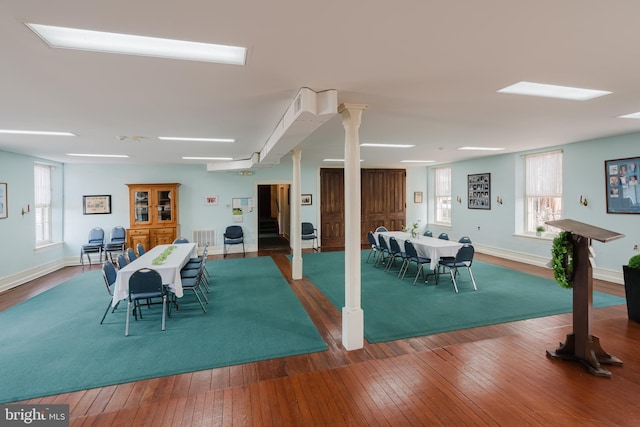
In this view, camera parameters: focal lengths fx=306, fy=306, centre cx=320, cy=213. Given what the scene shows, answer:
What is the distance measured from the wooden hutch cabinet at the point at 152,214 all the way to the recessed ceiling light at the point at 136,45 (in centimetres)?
696

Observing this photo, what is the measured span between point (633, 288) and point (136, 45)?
6.00m

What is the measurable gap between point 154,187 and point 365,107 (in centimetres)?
709

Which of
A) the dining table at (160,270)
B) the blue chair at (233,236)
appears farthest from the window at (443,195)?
the dining table at (160,270)

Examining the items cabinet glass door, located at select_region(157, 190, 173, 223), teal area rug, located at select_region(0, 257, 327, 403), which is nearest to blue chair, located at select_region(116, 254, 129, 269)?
teal area rug, located at select_region(0, 257, 327, 403)

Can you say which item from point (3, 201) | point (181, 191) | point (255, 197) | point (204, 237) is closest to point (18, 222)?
point (3, 201)

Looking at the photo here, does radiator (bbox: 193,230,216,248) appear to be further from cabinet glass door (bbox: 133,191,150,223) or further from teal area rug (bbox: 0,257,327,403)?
teal area rug (bbox: 0,257,327,403)

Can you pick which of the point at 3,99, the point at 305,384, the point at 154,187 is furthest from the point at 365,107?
the point at 154,187

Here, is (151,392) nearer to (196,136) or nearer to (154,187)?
(196,136)

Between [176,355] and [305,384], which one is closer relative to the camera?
[305,384]

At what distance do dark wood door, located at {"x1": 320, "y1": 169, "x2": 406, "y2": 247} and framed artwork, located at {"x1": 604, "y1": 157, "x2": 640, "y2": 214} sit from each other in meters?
5.73

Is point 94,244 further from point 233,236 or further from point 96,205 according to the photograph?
point 233,236

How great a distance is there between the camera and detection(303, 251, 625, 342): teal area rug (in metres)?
3.93

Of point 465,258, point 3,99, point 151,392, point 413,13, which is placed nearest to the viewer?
point 413,13

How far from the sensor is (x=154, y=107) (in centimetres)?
333
